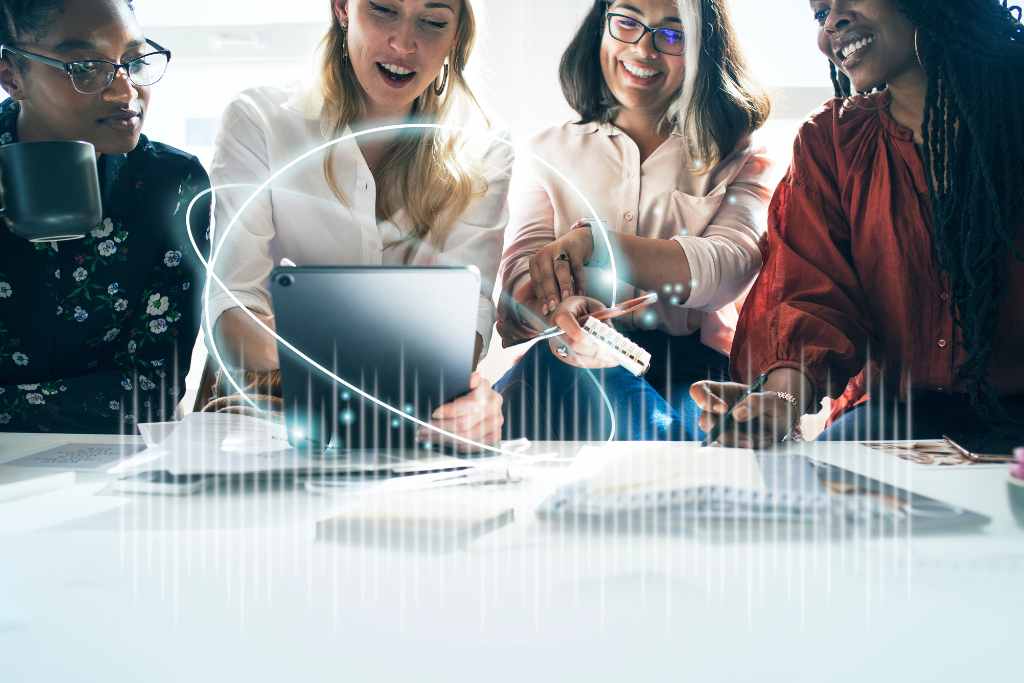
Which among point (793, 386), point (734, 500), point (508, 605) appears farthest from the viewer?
point (793, 386)

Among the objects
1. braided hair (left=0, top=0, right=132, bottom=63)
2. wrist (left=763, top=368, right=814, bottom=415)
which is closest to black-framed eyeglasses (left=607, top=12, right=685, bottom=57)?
wrist (left=763, top=368, right=814, bottom=415)

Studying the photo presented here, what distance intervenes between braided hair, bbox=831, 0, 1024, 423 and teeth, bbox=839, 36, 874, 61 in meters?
0.06

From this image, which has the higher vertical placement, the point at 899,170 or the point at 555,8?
the point at 555,8

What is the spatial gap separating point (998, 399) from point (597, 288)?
0.62m

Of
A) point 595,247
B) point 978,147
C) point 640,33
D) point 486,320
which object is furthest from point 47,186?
point 978,147

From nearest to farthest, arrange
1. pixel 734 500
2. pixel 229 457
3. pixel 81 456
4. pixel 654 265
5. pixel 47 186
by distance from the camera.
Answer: pixel 734 500 < pixel 229 457 < pixel 81 456 < pixel 47 186 < pixel 654 265

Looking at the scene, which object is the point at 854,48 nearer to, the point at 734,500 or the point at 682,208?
the point at 682,208

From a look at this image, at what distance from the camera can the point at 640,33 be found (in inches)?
54.9

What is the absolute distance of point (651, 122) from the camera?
142cm

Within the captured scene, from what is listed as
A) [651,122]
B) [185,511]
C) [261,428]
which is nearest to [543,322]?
[651,122]

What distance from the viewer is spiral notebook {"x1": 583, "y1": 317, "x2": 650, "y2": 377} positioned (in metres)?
1.38

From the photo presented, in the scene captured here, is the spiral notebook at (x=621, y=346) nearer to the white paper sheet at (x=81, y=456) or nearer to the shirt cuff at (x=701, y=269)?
the shirt cuff at (x=701, y=269)

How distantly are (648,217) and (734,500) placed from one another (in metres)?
0.76

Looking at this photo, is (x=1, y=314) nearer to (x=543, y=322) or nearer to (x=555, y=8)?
(x=543, y=322)
